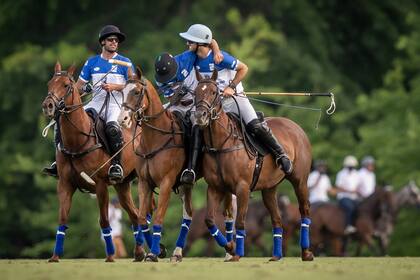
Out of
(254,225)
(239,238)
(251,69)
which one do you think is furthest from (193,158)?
(251,69)

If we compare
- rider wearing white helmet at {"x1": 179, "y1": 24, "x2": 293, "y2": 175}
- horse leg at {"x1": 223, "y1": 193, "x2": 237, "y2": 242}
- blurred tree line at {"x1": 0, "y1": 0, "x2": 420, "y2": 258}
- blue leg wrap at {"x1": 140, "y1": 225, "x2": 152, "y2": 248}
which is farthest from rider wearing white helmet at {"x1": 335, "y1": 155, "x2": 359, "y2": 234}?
blue leg wrap at {"x1": 140, "y1": 225, "x2": 152, "y2": 248}

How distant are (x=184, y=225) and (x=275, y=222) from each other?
1.42 m

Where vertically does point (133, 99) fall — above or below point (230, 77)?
below

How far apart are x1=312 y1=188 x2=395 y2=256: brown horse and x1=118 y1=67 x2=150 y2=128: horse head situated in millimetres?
13698

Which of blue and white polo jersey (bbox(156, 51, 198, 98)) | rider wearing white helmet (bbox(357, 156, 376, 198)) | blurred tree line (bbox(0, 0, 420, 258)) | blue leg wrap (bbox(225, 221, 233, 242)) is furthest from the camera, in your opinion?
blurred tree line (bbox(0, 0, 420, 258))

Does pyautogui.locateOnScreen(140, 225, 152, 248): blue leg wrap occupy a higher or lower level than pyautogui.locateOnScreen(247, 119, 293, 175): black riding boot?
lower

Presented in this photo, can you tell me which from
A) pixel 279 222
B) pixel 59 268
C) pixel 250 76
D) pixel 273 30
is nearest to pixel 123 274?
pixel 59 268

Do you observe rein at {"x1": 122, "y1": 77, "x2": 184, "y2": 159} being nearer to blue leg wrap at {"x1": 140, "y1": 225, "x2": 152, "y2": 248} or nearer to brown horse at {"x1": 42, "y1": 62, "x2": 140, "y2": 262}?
brown horse at {"x1": 42, "y1": 62, "x2": 140, "y2": 262}

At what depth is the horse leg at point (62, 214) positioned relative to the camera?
63.3 ft

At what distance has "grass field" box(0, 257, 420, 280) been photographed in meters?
15.7

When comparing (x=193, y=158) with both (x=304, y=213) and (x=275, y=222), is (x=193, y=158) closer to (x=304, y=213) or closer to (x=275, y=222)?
(x=275, y=222)

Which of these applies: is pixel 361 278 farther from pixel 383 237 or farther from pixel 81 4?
pixel 81 4

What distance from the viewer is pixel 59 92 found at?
19.2m

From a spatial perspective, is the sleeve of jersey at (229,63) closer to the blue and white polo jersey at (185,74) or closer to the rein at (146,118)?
the blue and white polo jersey at (185,74)
